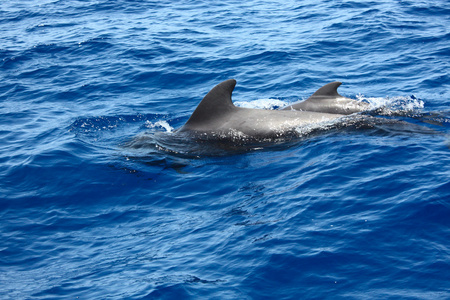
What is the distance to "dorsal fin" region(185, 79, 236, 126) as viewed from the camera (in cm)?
1170

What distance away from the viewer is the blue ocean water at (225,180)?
24.2 feet

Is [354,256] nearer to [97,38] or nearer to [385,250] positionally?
[385,250]


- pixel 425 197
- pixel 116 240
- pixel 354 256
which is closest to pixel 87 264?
pixel 116 240

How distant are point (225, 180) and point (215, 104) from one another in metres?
2.22

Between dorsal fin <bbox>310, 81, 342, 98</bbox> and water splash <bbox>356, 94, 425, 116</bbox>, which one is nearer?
water splash <bbox>356, 94, 425, 116</bbox>

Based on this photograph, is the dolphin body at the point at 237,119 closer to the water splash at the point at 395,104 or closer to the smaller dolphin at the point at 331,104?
the smaller dolphin at the point at 331,104

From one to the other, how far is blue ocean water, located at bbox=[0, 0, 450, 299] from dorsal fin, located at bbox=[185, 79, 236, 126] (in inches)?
28.2

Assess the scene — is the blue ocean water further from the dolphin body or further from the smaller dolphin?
the smaller dolphin

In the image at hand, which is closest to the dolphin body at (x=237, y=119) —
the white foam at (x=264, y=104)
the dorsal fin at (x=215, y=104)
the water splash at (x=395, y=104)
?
the dorsal fin at (x=215, y=104)

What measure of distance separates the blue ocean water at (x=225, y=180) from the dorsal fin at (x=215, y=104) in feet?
2.35

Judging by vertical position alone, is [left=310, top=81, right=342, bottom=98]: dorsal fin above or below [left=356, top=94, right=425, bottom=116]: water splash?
above

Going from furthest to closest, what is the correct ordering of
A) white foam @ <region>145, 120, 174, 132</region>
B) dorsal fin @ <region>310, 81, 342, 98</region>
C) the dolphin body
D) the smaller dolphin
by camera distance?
white foam @ <region>145, 120, 174, 132</region>
dorsal fin @ <region>310, 81, 342, 98</region>
the smaller dolphin
the dolphin body

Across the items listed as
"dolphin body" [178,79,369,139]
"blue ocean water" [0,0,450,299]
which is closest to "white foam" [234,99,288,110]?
"blue ocean water" [0,0,450,299]

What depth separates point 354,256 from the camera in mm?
7336
